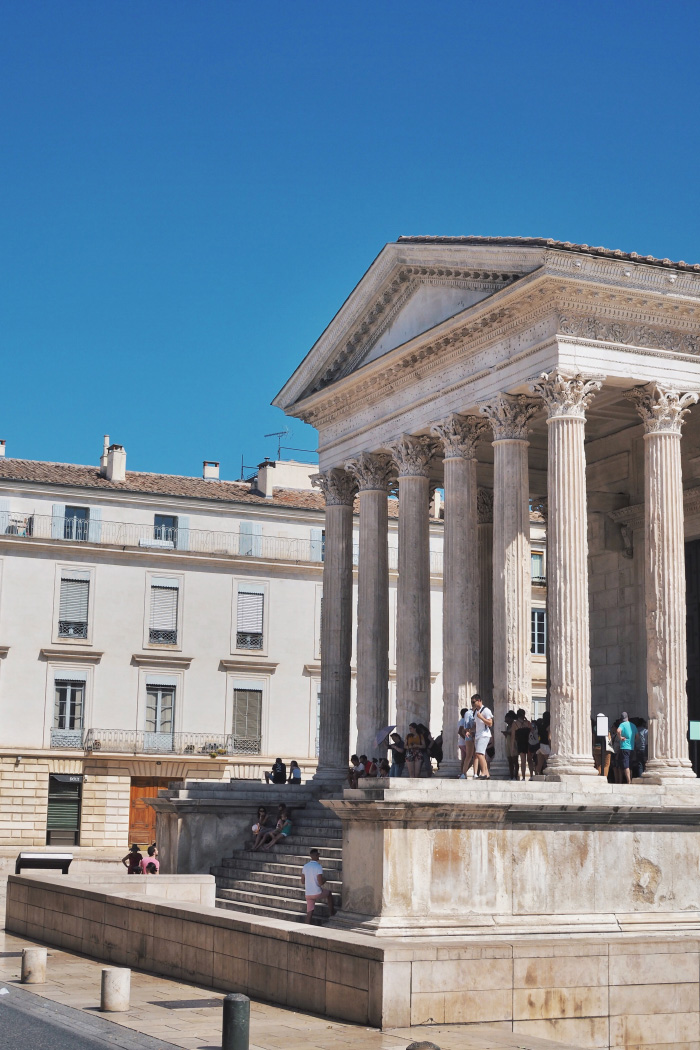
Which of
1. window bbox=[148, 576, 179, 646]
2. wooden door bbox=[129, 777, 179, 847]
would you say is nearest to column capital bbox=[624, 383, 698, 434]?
wooden door bbox=[129, 777, 179, 847]

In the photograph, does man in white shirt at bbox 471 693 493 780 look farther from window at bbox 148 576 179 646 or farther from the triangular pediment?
window at bbox 148 576 179 646

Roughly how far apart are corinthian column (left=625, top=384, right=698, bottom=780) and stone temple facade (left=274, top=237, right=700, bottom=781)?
3cm

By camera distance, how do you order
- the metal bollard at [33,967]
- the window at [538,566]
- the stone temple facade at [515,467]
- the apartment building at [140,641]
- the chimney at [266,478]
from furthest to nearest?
the chimney at [266,478] → the window at [538,566] → the apartment building at [140,641] → the stone temple facade at [515,467] → the metal bollard at [33,967]

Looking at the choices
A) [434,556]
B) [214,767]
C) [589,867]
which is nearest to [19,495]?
[214,767]

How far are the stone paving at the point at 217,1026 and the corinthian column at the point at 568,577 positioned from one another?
7982 millimetres

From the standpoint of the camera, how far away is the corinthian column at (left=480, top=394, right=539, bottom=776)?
964 inches

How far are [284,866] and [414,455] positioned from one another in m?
8.83

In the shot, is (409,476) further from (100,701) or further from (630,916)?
(100,701)

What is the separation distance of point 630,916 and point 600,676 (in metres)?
12.1

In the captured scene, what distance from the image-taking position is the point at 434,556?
5547cm

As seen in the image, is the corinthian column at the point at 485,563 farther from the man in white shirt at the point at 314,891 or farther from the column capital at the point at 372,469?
the man in white shirt at the point at 314,891

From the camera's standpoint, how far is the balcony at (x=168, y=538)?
164 feet

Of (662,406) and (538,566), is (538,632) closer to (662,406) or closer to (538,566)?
(538,566)

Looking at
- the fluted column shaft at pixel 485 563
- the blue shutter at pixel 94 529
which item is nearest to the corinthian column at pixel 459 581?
the fluted column shaft at pixel 485 563
